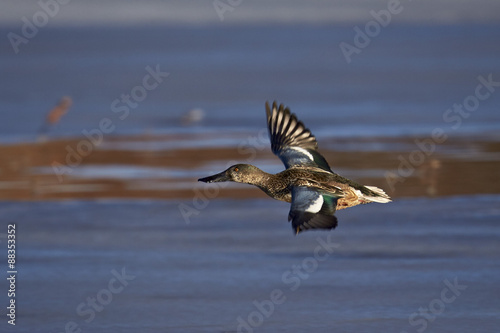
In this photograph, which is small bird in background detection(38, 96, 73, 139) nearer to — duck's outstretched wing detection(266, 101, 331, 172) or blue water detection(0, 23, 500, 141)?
blue water detection(0, 23, 500, 141)

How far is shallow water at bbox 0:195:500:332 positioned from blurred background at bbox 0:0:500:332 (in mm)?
20

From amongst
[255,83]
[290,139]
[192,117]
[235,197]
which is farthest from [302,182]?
[255,83]

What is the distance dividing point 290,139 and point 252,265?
120cm

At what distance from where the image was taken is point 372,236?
9.20 m

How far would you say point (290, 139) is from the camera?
299 inches

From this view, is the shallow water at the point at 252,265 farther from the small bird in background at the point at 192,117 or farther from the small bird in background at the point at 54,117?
the small bird in background at the point at 192,117

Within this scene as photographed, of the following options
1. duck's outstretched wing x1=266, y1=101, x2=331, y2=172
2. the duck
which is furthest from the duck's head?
duck's outstretched wing x1=266, y1=101, x2=331, y2=172

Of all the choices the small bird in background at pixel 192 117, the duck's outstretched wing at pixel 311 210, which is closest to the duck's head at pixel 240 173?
the duck's outstretched wing at pixel 311 210

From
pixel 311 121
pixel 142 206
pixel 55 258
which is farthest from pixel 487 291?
pixel 311 121

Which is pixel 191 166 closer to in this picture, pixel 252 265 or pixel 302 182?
pixel 252 265

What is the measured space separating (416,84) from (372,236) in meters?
14.1

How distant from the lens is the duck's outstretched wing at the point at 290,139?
741 centimetres

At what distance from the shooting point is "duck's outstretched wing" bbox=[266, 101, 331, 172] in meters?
7.41

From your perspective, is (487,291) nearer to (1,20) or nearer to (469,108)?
(469,108)
